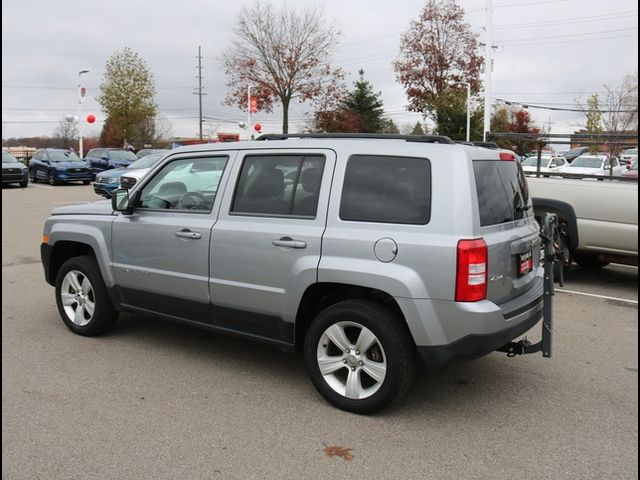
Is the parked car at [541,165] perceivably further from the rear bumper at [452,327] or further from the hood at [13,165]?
the hood at [13,165]

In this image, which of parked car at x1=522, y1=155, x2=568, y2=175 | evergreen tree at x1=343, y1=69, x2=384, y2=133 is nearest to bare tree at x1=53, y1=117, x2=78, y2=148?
evergreen tree at x1=343, y1=69, x2=384, y2=133

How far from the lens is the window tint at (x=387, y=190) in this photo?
3668 millimetres

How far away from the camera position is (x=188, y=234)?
4.49m

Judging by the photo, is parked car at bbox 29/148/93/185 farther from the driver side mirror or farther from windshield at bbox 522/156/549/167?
the driver side mirror

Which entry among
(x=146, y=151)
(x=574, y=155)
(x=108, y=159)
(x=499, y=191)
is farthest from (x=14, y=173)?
(x=574, y=155)

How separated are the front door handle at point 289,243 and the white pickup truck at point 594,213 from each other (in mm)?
4778

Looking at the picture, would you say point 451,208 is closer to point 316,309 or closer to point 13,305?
point 316,309

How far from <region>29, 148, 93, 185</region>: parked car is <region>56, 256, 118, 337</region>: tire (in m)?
22.8

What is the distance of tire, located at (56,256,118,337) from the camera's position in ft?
17.1

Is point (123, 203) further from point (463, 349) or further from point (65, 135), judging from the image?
point (65, 135)

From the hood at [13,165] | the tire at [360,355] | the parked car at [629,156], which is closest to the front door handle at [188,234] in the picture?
the tire at [360,355]

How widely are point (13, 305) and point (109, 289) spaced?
1.98 metres

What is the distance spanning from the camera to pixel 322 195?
398cm

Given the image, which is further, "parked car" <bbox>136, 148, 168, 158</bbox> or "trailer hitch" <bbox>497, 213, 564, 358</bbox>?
"parked car" <bbox>136, 148, 168, 158</bbox>
